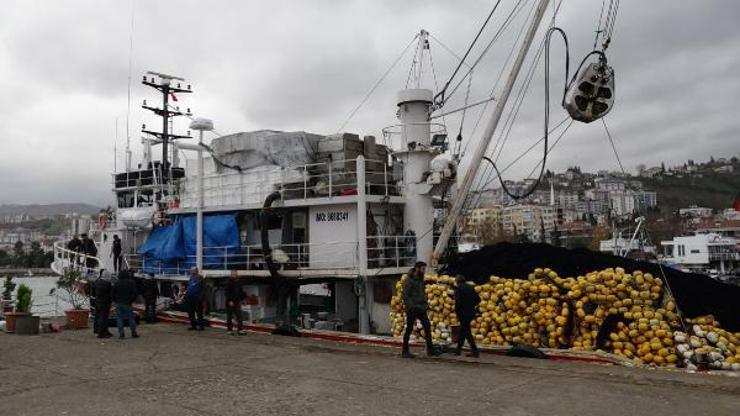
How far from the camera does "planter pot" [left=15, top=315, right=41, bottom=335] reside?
15188 millimetres

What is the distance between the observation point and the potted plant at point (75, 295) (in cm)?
1620

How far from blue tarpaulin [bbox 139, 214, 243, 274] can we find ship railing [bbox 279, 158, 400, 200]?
224 cm

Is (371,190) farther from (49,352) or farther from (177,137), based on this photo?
(177,137)

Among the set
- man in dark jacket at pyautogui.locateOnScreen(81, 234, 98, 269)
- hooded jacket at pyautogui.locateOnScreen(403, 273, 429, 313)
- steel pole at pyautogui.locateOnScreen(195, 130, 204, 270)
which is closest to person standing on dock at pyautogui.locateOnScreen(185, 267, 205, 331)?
steel pole at pyautogui.locateOnScreen(195, 130, 204, 270)

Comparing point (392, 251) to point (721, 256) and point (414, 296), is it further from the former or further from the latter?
point (721, 256)

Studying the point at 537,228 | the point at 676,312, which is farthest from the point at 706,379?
the point at 537,228

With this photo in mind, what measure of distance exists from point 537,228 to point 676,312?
171 m

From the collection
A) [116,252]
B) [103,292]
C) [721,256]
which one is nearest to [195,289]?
[103,292]

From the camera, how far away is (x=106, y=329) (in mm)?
13945

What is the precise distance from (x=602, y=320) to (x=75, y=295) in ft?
50.6

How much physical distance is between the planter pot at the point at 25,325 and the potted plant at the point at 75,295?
0.93m

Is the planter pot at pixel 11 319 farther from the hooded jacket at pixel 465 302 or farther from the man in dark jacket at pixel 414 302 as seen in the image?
the hooded jacket at pixel 465 302

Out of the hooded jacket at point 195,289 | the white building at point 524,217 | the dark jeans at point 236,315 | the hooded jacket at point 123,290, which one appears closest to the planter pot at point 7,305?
the hooded jacket at point 123,290

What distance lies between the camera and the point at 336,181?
17.2 metres
